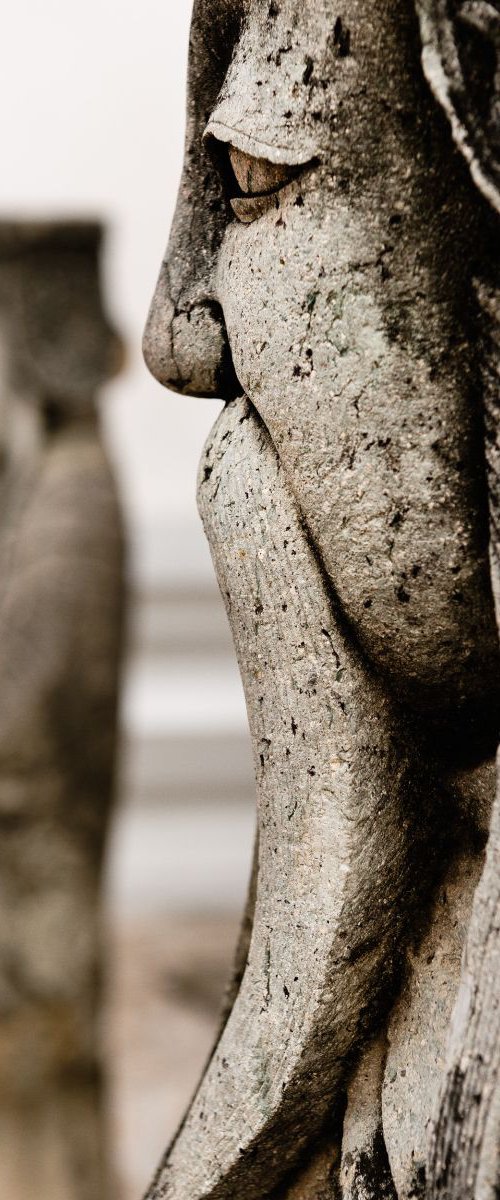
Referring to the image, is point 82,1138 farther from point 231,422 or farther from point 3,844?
point 231,422

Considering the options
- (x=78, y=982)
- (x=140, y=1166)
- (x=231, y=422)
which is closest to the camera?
(x=231, y=422)

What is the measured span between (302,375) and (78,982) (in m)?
1.56

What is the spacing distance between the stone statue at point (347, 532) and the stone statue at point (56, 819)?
1309 millimetres

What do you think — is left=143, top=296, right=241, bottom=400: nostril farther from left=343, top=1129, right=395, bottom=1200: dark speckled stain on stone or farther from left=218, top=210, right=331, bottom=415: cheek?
left=343, top=1129, right=395, bottom=1200: dark speckled stain on stone

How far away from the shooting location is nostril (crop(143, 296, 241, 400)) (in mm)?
780

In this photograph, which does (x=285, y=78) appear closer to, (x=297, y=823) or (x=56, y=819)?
(x=297, y=823)

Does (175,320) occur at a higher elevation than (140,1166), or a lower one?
higher

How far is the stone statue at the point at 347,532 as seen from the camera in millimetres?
638

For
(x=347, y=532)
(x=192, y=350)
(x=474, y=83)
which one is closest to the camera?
(x=474, y=83)

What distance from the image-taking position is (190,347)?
2.58ft

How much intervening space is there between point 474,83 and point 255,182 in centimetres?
16

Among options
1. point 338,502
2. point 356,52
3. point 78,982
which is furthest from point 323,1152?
point 78,982

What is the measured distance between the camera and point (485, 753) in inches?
28.6

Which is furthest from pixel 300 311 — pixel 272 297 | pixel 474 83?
pixel 474 83
